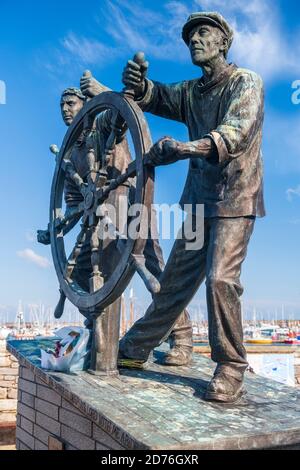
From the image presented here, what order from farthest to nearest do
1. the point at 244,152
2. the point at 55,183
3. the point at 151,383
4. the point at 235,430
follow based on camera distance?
the point at 55,183 → the point at 151,383 → the point at 244,152 → the point at 235,430

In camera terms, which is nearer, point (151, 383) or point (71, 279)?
point (151, 383)

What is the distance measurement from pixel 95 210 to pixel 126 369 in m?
1.10

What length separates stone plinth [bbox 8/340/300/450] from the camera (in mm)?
2332

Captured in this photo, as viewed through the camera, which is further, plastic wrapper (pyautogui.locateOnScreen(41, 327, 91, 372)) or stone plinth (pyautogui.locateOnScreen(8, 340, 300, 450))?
plastic wrapper (pyautogui.locateOnScreen(41, 327, 91, 372))

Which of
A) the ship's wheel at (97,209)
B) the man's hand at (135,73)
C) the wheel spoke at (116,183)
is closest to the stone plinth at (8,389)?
the ship's wheel at (97,209)

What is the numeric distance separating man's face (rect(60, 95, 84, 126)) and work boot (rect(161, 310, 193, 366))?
78.9 inches

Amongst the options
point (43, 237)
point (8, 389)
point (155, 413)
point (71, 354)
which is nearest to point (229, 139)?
point (155, 413)

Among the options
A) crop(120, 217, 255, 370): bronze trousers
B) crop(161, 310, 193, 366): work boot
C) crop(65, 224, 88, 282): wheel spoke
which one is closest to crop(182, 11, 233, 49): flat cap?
crop(120, 217, 255, 370): bronze trousers

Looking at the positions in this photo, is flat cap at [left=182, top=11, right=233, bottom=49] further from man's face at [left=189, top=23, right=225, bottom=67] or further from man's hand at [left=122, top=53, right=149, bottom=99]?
man's hand at [left=122, top=53, right=149, bottom=99]

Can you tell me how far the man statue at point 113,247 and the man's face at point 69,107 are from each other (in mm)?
422

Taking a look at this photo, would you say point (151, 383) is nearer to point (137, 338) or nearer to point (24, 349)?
point (137, 338)

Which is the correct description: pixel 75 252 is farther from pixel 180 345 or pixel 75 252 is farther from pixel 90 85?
pixel 90 85
